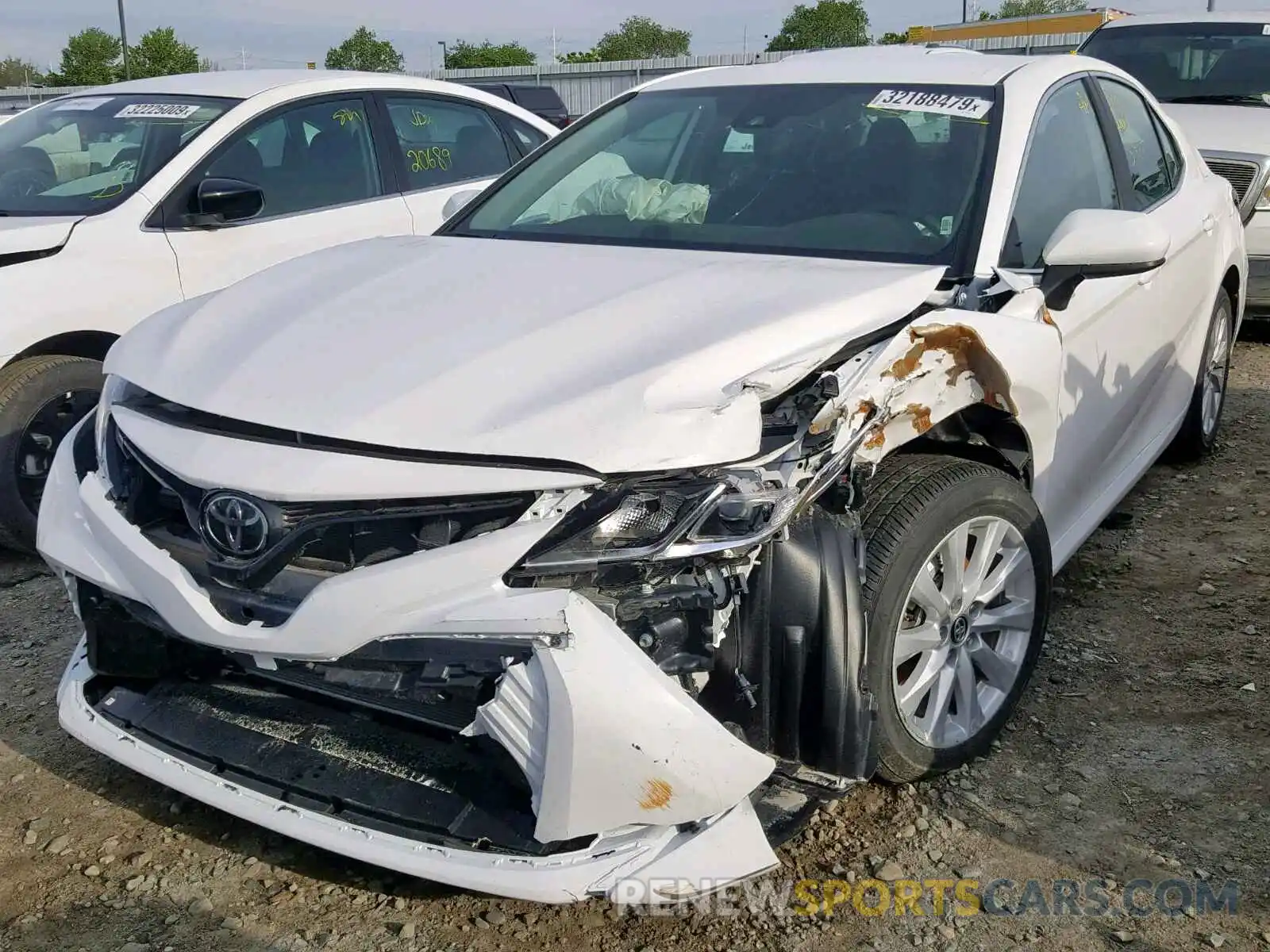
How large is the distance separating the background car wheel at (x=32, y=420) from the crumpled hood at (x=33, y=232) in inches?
15.3

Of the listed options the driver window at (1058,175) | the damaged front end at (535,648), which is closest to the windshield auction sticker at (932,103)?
the driver window at (1058,175)

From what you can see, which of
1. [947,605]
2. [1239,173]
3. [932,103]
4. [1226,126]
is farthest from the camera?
[1226,126]

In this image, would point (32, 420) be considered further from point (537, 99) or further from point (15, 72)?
point (15, 72)

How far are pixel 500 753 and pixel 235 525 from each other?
651 mm

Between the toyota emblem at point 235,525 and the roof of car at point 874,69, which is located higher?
the roof of car at point 874,69

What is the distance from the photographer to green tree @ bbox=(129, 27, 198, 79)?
178ft

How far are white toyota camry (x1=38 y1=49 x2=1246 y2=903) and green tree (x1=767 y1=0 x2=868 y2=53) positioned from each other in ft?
199

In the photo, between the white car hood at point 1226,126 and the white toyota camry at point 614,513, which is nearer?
the white toyota camry at point 614,513

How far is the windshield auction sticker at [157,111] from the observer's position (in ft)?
16.3

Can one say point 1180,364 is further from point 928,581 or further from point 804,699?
point 804,699

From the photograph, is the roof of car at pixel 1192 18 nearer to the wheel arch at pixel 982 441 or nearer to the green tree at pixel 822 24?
the wheel arch at pixel 982 441

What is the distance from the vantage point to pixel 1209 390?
4863 millimetres

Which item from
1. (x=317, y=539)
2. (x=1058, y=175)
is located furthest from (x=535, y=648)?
(x=1058, y=175)

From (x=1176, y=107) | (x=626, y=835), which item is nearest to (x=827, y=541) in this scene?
(x=626, y=835)
